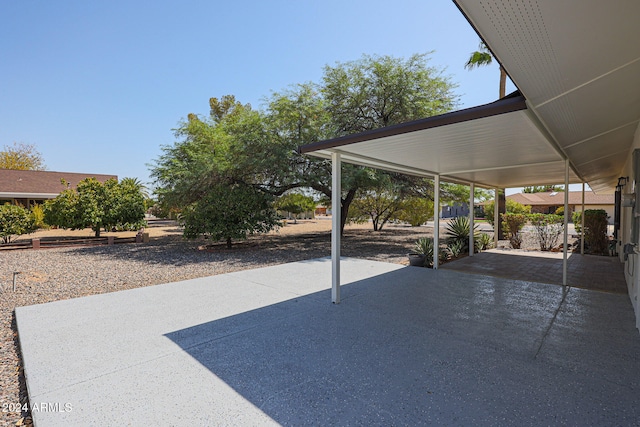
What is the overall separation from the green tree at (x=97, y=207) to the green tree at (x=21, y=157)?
2549 cm

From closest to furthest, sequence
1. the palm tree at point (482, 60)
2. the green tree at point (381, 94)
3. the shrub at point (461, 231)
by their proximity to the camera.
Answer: the shrub at point (461, 231)
the green tree at point (381, 94)
the palm tree at point (482, 60)

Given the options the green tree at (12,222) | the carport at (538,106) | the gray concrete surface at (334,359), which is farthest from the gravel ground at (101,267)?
the carport at (538,106)

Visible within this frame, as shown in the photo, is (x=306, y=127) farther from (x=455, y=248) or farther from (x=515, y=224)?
(x=515, y=224)

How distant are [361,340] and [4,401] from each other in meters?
3.39

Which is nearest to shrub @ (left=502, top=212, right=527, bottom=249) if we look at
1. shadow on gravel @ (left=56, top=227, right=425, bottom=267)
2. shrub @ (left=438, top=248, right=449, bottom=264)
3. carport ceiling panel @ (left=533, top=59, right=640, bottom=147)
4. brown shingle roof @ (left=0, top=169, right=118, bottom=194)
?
shadow on gravel @ (left=56, top=227, right=425, bottom=267)

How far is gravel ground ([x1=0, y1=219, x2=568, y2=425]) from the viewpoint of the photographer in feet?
11.5

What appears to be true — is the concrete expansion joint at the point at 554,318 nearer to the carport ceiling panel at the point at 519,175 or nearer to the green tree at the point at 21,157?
the carport ceiling panel at the point at 519,175

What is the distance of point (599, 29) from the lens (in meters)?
2.07

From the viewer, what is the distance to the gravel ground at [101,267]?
11.5 feet

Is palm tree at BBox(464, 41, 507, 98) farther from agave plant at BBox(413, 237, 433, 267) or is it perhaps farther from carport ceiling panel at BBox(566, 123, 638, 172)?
agave plant at BBox(413, 237, 433, 267)

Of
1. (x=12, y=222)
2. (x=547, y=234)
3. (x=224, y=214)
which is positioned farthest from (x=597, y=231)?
(x=12, y=222)

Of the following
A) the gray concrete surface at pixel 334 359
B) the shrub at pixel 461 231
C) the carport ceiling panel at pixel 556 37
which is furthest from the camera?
the shrub at pixel 461 231

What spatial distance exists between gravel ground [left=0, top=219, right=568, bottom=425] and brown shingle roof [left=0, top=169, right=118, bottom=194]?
1228cm

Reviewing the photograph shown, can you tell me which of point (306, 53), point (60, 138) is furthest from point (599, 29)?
point (60, 138)
